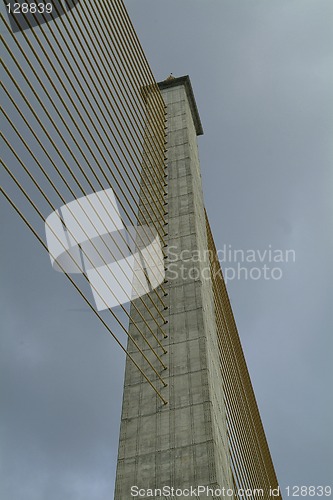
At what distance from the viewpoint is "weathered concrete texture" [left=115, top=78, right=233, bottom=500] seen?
9898 millimetres

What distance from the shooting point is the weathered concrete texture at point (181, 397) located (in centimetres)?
990

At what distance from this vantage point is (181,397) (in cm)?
1114

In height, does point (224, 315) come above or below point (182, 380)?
above

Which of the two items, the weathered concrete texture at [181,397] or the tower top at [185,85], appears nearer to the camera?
the weathered concrete texture at [181,397]

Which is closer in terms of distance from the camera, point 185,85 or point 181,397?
point 181,397

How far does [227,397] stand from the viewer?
48.3ft

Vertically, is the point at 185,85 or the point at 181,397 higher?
the point at 185,85

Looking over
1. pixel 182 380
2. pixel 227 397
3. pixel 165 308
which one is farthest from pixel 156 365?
pixel 227 397

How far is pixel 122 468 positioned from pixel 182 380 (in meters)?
2.05

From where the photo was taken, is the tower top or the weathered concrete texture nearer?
the weathered concrete texture

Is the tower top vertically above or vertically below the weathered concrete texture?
above

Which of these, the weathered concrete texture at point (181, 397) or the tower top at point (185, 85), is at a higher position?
the tower top at point (185, 85)

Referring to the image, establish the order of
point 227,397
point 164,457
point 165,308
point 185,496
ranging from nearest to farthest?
point 185,496 → point 164,457 → point 165,308 → point 227,397

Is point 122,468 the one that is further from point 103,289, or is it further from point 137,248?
point 103,289
